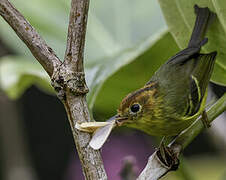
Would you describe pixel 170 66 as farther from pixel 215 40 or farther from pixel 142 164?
pixel 142 164

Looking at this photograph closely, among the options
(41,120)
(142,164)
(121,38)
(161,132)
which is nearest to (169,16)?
(161,132)

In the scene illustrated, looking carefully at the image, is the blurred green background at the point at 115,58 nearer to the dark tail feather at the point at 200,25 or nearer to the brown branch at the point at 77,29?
the dark tail feather at the point at 200,25

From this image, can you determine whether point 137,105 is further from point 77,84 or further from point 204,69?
point 77,84

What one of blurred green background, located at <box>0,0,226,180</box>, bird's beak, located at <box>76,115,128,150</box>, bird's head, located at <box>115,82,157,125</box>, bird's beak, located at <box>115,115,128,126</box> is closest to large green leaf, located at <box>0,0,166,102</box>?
blurred green background, located at <box>0,0,226,180</box>

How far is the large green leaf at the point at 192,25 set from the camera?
1046 mm

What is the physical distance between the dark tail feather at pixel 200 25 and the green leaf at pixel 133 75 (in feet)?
0.33

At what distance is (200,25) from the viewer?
3.80 feet

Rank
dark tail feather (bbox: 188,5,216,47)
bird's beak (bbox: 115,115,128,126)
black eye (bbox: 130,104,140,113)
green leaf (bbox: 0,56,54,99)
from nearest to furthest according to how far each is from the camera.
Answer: dark tail feather (bbox: 188,5,216,47)
bird's beak (bbox: 115,115,128,126)
black eye (bbox: 130,104,140,113)
green leaf (bbox: 0,56,54,99)

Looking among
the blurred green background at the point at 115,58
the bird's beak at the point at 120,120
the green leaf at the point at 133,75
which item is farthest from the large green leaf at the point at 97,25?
the bird's beak at the point at 120,120

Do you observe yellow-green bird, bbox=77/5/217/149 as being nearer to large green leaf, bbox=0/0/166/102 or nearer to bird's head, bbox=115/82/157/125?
bird's head, bbox=115/82/157/125

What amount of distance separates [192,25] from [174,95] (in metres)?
0.27

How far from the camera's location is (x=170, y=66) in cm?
138

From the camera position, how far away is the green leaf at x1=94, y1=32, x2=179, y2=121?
4.24ft

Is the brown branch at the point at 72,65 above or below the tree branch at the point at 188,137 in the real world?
above
